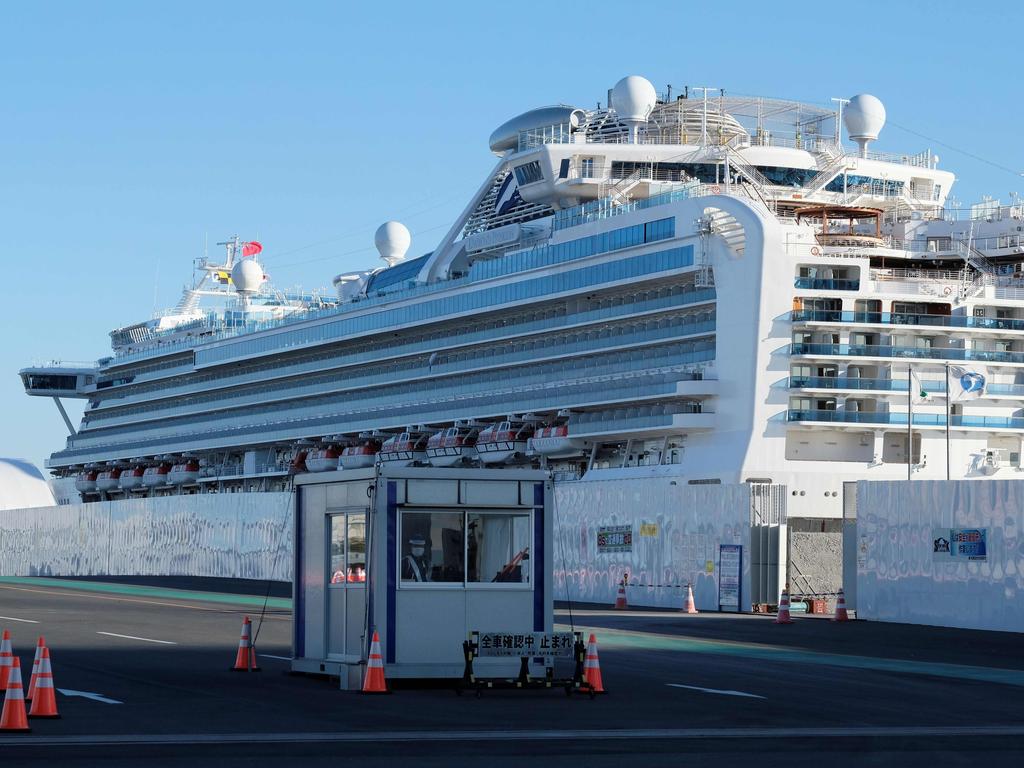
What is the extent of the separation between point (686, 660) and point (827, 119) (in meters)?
Result: 51.8

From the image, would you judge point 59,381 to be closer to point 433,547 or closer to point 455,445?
point 455,445

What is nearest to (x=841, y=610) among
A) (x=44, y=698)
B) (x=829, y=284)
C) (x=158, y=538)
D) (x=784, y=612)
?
(x=784, y=612)

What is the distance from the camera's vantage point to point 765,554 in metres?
46.2

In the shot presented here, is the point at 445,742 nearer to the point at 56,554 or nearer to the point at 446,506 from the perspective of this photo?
the point at 446,506

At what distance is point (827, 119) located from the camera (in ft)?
249

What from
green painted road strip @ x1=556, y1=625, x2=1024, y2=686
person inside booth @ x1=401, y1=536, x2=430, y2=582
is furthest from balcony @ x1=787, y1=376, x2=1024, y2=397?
person inside booth @ x1=401, y1=536, x2=430, y2=582

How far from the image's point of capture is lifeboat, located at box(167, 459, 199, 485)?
101875 mm

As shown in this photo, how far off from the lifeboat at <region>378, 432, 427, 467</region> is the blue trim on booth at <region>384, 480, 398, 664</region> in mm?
59069

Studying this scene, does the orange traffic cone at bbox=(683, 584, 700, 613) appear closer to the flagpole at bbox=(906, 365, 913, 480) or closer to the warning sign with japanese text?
the flagpole at bbox=(906, 365, 913, 480)

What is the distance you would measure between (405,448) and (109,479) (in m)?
38.2

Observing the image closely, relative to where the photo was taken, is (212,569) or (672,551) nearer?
(672,551)

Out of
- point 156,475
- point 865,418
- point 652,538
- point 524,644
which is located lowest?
point 524,644

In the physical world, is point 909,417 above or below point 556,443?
above

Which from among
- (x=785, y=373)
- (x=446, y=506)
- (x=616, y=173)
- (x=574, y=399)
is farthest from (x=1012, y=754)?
(x=616, y=173)
